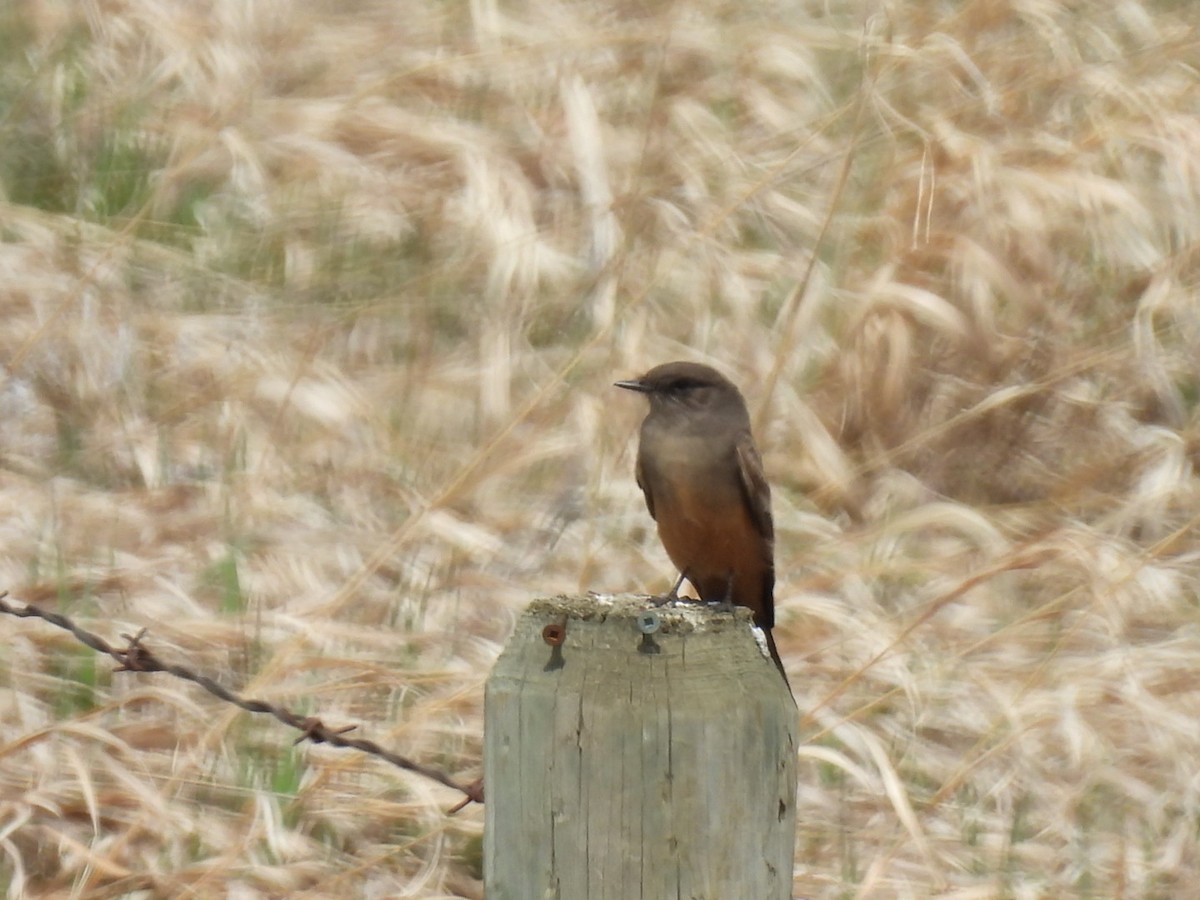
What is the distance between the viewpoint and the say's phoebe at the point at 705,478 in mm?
4223

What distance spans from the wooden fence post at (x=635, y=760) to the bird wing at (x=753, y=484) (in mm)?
2212

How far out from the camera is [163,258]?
23.1 ft

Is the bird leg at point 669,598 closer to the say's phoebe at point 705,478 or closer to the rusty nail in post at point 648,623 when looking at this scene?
the say's phoebe at point 705,478

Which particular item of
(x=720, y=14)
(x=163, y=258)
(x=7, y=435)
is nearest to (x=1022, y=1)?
(x=720, y=14)

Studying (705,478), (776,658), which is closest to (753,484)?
(705,478)

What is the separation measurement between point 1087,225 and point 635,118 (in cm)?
198

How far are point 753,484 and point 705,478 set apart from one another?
0.12 m

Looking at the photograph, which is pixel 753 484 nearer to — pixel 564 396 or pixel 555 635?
pixel 564 396

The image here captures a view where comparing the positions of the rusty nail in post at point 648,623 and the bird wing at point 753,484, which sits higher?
the rusty nail in post at point 648,623

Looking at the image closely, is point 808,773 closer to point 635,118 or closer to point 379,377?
point 379,377

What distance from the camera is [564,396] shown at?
6137mm

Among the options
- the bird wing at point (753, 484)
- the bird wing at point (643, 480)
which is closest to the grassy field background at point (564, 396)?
the bird wing at point (643, 480)

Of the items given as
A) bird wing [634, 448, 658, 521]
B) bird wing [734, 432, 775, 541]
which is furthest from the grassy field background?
bird wing [734, 432, 775, 541]

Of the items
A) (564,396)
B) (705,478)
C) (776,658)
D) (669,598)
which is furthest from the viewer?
(564,396)
